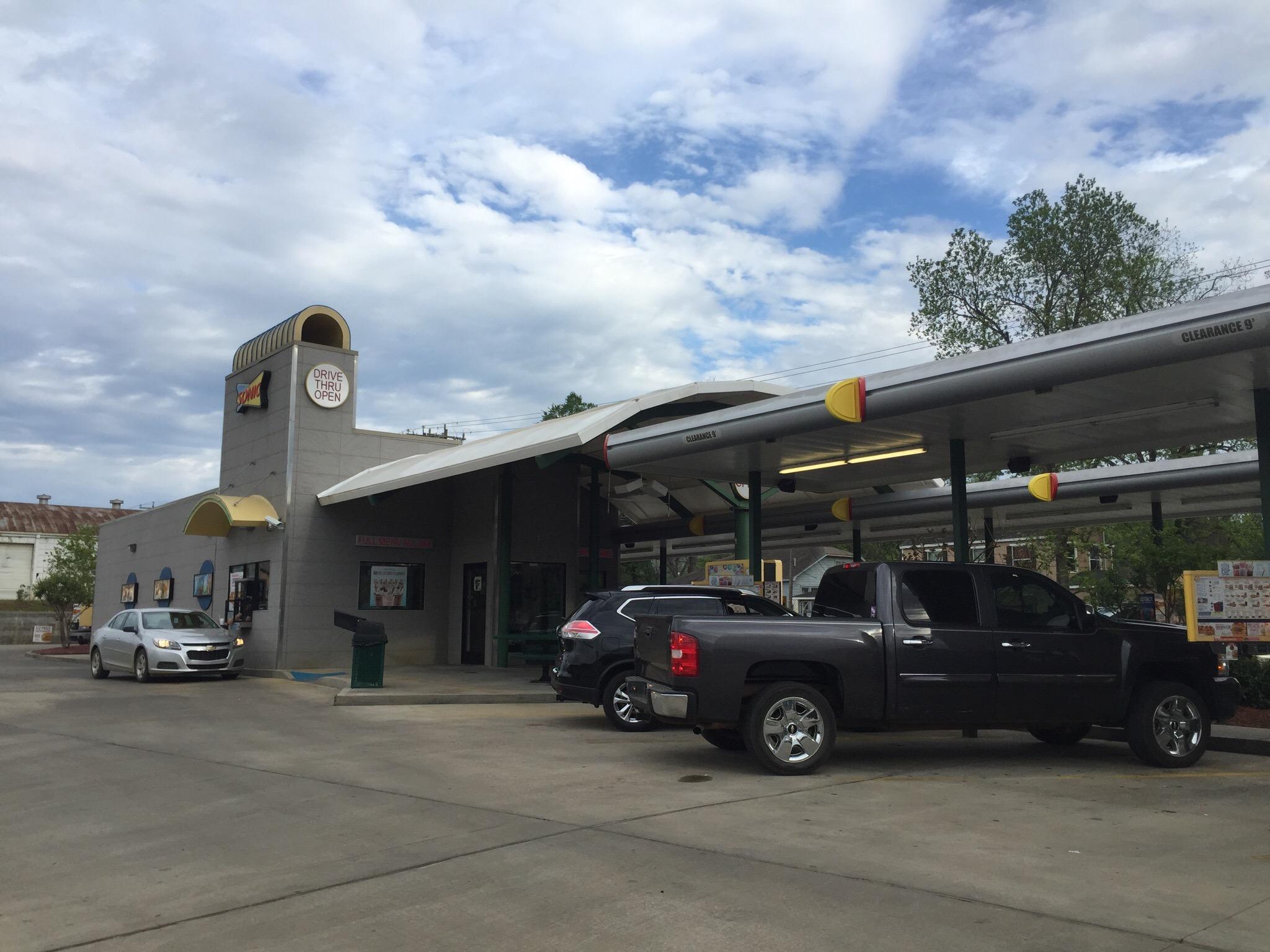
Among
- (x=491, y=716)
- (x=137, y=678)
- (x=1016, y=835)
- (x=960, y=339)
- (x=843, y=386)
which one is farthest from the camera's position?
(x=960, y=339)

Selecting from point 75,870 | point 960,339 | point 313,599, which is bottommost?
point 75,870

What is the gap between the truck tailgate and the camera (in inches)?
383

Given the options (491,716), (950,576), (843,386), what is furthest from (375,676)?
(950,576)

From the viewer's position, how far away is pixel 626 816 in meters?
7.58

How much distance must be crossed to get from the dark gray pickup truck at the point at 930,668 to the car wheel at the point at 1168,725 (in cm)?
1

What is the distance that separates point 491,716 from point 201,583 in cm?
1725

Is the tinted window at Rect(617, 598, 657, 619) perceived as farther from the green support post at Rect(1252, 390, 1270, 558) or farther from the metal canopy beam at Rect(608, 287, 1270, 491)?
the green support post at Rect(1252, 390, 1270, 558)

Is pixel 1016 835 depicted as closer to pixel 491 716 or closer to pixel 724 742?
pixel 724 742

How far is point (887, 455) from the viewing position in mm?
17672

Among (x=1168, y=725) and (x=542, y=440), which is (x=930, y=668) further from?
(x=542, y=440)

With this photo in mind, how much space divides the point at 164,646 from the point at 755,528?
12103 millimetres

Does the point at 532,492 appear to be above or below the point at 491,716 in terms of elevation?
above

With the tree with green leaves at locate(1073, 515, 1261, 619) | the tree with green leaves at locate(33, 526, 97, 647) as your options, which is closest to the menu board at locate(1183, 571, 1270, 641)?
the tree with green leaves at locate(1073, 515, 1261, 619)

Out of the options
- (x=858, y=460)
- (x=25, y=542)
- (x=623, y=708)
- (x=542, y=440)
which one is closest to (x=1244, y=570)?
(x=623, y=708)
